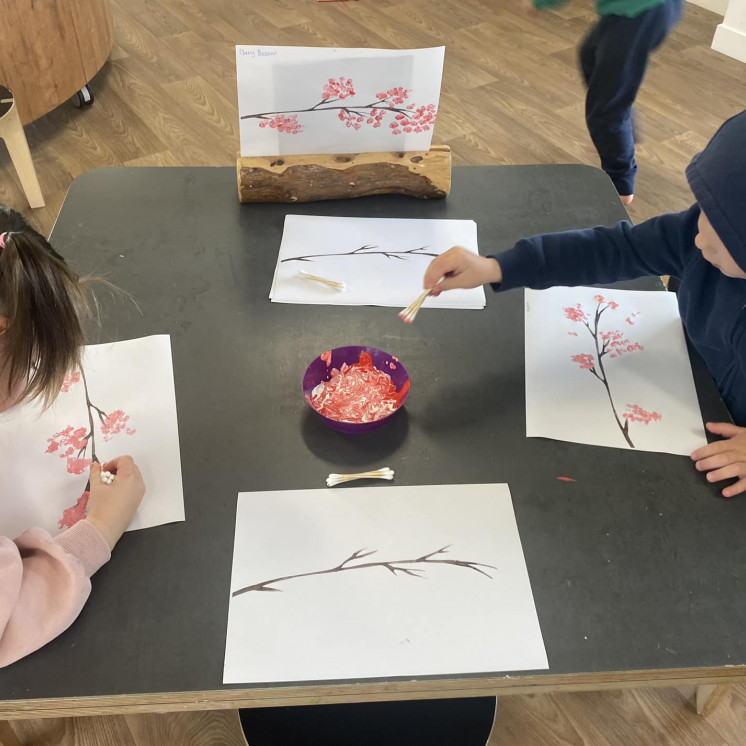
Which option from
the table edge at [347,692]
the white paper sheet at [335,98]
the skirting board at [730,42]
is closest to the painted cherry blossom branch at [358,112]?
the white paper sheet at [335,98]

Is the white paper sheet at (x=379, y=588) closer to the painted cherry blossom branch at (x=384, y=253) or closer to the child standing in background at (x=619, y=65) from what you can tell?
the painted cherry blossom branch at (x=384, y=253)

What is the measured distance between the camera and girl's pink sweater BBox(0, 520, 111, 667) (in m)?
0.64

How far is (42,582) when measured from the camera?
2.23 feet

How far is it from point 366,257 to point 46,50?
1.75 meters

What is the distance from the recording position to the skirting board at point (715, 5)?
309 cm

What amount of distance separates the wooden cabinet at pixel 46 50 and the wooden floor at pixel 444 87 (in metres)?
0.15

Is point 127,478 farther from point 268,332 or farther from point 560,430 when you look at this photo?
point 560,430

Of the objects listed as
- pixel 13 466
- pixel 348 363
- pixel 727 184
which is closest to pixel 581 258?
pixel 727 184

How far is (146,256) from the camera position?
1.05m

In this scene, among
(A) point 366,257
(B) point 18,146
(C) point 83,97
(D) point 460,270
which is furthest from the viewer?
(C) point 83,97

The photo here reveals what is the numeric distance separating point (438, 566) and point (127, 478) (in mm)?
329

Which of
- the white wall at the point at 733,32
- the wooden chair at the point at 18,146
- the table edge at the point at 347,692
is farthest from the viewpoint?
the white wall at the point at 733,32

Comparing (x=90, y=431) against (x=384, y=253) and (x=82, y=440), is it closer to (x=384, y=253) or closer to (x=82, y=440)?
(x=82, y=440)

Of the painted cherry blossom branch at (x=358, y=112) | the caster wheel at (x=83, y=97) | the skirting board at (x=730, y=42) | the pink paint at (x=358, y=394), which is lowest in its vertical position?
the caster wheel at (x=83, y=97)
